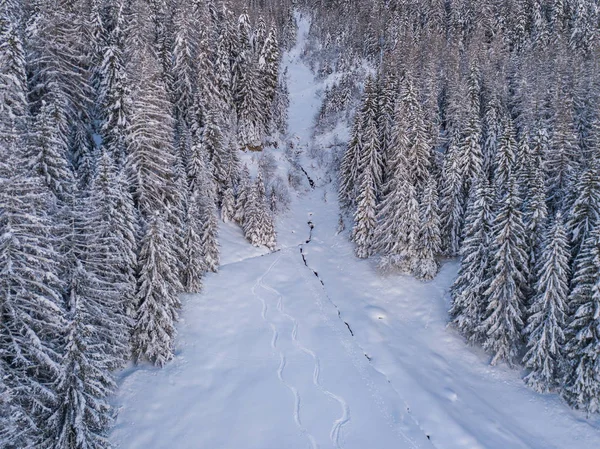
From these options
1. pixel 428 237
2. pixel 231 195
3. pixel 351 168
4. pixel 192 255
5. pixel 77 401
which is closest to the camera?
pixel 77 401

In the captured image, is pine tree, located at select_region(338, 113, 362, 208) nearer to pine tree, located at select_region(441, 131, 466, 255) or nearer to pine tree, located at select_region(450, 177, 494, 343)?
pine tree, located at select_region(441, 131, 466, 255)

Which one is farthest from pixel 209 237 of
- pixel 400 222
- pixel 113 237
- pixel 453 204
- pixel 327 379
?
pixel 453 204

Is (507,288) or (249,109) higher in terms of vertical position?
(249,109)

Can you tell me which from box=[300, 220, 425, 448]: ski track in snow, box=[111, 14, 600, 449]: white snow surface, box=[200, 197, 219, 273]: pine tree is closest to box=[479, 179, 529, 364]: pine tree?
box=[111, 14, 600, 449]: white snow surface

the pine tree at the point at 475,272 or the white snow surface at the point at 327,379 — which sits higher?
the pine tree at the point at 475,272

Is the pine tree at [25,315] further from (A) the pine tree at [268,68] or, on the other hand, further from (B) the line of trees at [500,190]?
(A) the pine tree at [268,68]

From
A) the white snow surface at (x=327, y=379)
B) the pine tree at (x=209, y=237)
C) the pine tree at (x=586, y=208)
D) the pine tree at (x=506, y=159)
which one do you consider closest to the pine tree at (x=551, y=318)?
the white snow surface at (x=327, y=379)

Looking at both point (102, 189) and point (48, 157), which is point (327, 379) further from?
point (48, 157)
